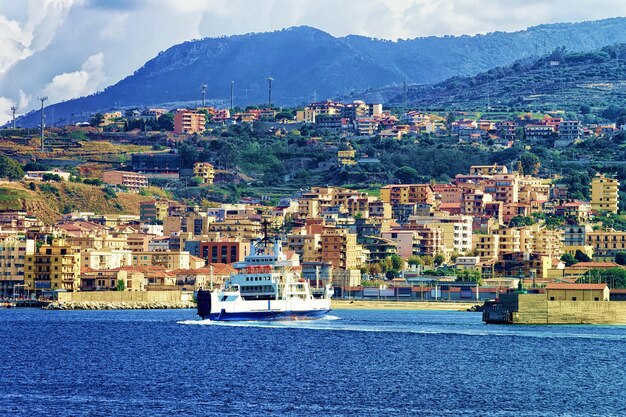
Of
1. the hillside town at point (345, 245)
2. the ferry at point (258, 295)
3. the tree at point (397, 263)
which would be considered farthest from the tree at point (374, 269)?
the ferry at point (258, 295)

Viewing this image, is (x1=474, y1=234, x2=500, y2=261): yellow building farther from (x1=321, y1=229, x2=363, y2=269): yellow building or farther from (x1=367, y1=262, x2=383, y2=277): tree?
(x1=321, y1=229, x2=363, y2=269): yellow building

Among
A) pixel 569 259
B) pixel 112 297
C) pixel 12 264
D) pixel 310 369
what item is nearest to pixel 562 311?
pixel 310 369

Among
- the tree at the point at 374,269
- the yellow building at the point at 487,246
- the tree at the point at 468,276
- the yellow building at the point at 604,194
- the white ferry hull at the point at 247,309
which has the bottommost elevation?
the white ferry hull at the point at 247,309

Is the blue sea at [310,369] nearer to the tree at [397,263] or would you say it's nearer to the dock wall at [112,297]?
the dock wall at [112,297]

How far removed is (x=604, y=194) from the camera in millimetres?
197875

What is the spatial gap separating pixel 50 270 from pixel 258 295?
35531 millimetres

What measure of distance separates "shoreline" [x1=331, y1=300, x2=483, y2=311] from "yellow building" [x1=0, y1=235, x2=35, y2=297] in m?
25.5

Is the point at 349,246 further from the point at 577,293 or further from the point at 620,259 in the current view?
the point at 577,293

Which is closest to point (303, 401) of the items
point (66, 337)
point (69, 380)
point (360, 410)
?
point (360, 410)

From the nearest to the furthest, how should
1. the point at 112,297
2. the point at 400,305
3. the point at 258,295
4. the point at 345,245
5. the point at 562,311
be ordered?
the point at 562,311
the point at 258,295
the point at 112,297
the point at 400,305
the point at 345,245

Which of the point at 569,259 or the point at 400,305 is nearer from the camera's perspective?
the point at 400,305

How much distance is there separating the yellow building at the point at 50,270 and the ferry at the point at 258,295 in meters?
32.2

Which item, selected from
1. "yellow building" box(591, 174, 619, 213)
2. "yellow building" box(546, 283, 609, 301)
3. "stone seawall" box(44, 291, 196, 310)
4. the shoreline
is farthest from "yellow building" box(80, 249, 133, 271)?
"yellow building" box(591, 174, 619, 213)

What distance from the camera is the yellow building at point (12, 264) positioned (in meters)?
137
